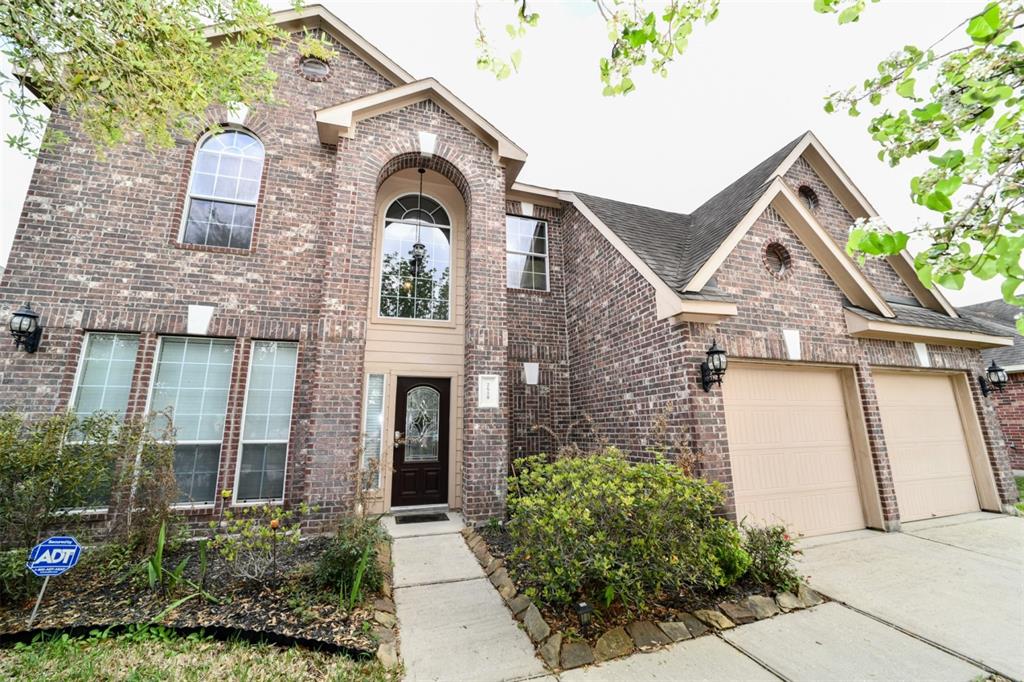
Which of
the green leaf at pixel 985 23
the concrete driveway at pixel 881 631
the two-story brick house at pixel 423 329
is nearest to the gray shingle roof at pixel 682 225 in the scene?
the two-story brick house at pixel 423 329

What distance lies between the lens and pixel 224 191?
6316mm

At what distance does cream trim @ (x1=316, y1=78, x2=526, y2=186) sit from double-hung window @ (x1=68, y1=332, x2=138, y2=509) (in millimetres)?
4278

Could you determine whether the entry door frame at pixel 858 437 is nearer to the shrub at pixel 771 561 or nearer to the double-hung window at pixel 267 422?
the shrub at pixel 771 561

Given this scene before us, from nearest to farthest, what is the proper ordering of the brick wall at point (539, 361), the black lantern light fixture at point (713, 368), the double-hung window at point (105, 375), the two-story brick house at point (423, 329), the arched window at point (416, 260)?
the black lantern light fixture at point (713, 368), the double-hung window at point (105, 375), the two-story brick house at point (423, 329), the arched window at point (416, 260), the brick wall at point (539, 361)

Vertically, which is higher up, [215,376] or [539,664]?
[215,376]

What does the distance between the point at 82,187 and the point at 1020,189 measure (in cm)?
→ 956

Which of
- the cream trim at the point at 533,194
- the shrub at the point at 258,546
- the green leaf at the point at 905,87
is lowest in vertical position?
the shrub at the point at 258,546

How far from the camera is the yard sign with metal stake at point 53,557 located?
3246 millimetres

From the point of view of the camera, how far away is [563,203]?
878 cm

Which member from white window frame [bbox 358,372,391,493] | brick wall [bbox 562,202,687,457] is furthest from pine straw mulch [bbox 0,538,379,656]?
brick wall [bbox 562,202,687,457]

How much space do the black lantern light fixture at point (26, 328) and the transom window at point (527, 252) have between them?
22.8 ft

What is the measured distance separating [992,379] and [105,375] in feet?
48.2

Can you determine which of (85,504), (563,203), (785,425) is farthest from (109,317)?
(785,425)

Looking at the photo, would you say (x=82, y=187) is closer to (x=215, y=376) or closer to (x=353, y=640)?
(x=215, y=376)
